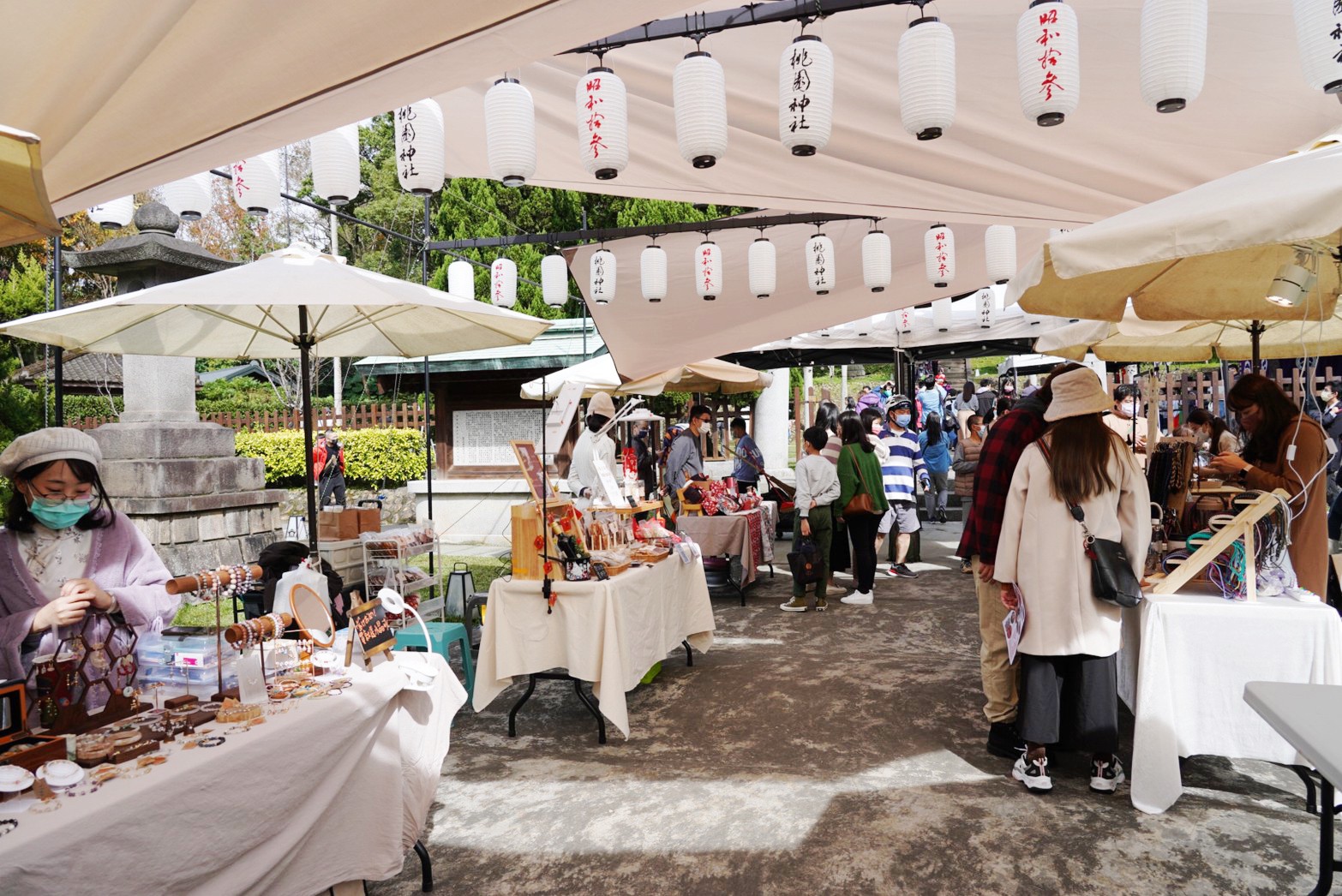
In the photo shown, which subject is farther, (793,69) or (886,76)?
(886,76)

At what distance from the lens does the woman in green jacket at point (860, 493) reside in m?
7.42

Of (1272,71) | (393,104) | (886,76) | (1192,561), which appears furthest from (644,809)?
(1272,71)

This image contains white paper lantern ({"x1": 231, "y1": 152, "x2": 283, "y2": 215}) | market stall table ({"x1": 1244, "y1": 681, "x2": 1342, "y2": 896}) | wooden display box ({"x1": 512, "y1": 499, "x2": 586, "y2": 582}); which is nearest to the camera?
market stall table ({"x1": 1244, "y1": 681, "x2": 1342, "y2": 896})

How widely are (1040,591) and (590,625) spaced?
91.0 inches

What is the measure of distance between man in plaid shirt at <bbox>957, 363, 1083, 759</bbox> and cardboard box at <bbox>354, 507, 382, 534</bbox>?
4120 mm

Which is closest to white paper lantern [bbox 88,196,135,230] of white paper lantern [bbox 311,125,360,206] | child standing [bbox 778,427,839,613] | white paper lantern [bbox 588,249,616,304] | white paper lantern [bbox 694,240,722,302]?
white paper lantern [bbox 311,125,360,206]

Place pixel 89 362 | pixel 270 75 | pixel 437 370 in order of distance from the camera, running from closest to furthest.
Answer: pixel 270 75 < pixel 437 370 < pixel 89 362

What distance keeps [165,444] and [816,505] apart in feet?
20.3

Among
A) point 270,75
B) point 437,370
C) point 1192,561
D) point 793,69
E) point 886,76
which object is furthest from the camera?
point 437,370

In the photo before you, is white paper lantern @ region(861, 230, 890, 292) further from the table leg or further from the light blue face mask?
the light blue face mask

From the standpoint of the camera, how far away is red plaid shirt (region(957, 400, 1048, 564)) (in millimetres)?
3914

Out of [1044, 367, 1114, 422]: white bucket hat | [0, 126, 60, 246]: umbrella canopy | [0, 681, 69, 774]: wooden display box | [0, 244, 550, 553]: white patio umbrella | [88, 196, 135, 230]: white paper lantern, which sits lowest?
[0, 681, 69, 774]: wooden display box

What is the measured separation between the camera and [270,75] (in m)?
2.62

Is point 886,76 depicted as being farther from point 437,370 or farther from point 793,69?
point 437,370
